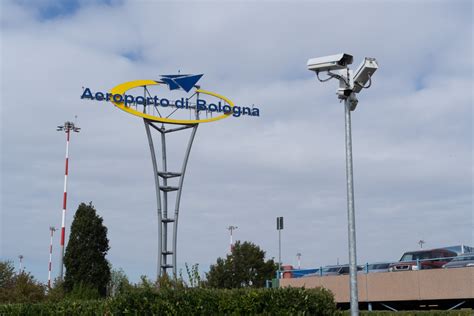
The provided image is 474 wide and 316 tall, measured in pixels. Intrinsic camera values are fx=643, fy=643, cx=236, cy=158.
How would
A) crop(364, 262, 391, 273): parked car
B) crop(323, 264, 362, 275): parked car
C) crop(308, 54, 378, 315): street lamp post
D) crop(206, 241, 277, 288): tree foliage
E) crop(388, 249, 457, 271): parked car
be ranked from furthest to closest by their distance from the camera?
crop(206, 241, 277, 288): tree foliage, crop(323, 264, 362, 275): parked car, crop(364, 262, 391, 273): parked car, crop(388, 249, 457, 271): parked car, crop(308, 54, 378, 315): street lamp post


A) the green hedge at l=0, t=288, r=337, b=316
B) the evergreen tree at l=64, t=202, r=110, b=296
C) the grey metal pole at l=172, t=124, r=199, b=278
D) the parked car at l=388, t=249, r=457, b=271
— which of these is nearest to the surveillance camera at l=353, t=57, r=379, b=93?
the green hedge at l=0, t=288, r=337, b=316

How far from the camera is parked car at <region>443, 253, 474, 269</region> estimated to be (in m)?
21.2

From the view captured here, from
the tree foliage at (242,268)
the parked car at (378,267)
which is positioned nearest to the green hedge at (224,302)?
the parked car at (378,267)

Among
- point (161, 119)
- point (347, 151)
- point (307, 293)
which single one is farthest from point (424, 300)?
point (161, 119)

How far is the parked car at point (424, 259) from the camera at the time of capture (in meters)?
22.9

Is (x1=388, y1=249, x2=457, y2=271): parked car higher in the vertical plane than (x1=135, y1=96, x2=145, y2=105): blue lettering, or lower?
lower

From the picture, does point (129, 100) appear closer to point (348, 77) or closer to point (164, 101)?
point (164, 101)

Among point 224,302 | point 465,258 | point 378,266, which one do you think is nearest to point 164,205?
point 378,266

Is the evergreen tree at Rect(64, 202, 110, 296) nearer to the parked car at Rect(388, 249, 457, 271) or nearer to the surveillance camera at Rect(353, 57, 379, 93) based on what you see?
the parked car at Rect(388, 249, 457, 271)

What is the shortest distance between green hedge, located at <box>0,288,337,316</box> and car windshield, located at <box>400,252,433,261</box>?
13.9 m

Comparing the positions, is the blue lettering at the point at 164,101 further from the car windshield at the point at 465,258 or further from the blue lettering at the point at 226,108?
the car windshield at the point at 465,258

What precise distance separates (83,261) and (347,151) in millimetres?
35420

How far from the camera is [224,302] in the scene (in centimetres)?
1171

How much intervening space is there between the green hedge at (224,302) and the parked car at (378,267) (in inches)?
524
